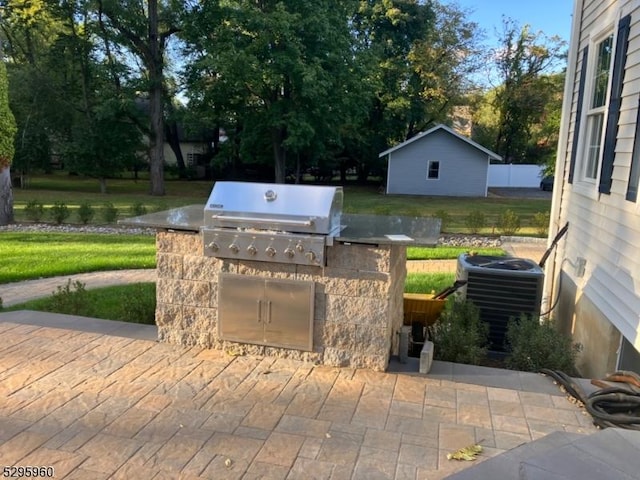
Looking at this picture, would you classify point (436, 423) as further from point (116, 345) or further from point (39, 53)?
point (39, 53)

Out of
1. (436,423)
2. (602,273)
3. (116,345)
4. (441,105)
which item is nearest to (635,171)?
(602,273)

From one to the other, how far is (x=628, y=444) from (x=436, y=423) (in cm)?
92

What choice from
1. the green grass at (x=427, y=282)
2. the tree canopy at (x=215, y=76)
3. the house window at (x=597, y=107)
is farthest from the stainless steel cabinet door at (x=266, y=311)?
the tree canopy at (x=215, y=76)

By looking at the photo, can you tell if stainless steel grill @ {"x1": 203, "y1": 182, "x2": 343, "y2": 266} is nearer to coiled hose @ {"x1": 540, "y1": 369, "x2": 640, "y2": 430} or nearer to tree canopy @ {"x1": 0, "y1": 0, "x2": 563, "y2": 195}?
coiled hose @ {"x1": 540, "y1": 369, "x2": 640, "y2": 430}

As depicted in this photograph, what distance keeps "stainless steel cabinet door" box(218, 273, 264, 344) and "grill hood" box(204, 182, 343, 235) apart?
41cm

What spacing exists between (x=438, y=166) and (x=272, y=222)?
25470 mm

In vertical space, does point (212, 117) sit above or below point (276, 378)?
above

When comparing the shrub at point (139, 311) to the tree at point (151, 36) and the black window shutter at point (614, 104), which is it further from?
the tree at point (151, 36)

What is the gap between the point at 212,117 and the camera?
83.4ft

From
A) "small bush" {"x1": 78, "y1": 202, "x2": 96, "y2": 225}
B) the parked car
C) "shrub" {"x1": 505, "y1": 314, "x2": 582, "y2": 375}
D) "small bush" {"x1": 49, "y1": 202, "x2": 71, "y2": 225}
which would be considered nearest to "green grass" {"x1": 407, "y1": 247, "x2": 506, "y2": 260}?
"shrub" {"x1": 505, "y1": 314, "x2": 582, "y2": 375}

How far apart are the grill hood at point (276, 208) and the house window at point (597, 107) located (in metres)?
3.26

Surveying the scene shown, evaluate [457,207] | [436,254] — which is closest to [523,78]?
[457,207]

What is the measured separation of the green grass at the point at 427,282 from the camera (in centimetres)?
662

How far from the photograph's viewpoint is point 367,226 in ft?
12.7
